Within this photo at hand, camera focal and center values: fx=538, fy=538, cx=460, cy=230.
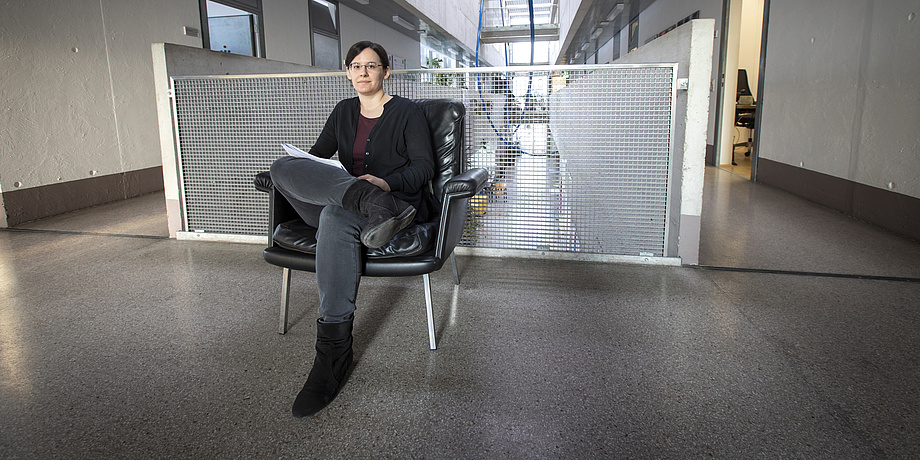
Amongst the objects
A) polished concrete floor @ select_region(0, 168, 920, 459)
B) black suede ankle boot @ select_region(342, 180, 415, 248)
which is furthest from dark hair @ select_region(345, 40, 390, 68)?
polished concrete floor @ select_region(0, 168, 920, 459)

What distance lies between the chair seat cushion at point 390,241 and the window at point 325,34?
25.0 ft

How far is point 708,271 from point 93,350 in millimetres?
2577

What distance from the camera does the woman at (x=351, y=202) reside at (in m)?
1.51

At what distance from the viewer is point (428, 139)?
1.96 metres

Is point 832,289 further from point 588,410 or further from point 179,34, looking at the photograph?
point 179,34

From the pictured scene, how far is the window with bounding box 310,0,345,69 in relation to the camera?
8.69 m

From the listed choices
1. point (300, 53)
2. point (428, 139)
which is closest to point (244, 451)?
point (428, 139)

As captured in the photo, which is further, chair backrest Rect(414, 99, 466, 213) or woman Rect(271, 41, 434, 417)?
chair backrest Rect(414, 99, 466, 213)

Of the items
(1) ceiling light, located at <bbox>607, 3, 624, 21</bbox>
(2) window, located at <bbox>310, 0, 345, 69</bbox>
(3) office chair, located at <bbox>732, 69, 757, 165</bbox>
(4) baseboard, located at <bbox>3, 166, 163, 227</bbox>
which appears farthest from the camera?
(1) ceiling light, located at <bbox>607, 3, 624, 21</bbox>

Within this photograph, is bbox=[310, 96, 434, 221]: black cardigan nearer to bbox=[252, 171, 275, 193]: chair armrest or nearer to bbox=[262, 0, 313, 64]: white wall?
bbox=[252, 171, 275, 193]: chair armrest

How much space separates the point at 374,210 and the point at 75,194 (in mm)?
3940

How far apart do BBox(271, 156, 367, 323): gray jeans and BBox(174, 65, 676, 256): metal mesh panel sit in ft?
4.03

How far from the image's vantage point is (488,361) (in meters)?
1.69

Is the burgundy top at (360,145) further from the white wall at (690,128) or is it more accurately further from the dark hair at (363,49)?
the white wall at (690,128)
